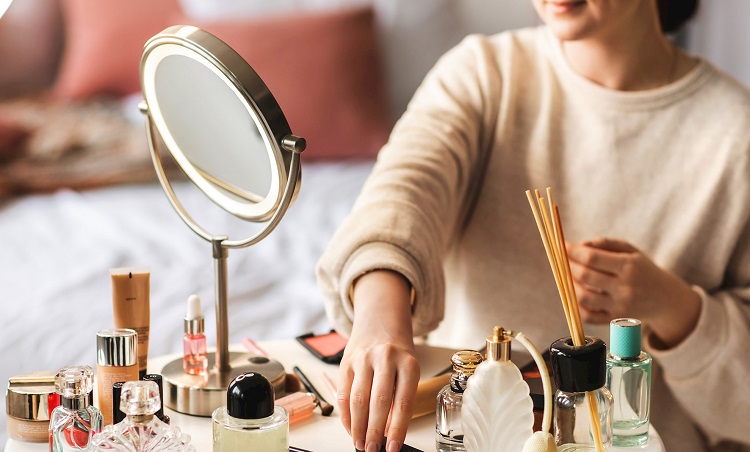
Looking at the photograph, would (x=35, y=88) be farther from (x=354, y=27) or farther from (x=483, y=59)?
(x=483, y=59)

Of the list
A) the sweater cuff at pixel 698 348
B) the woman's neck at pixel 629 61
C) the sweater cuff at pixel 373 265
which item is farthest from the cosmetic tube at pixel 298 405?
the woman's neck at pixel 629 61

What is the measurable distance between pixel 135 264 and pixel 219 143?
85 cm

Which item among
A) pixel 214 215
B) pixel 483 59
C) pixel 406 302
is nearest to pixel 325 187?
pixel 214 215

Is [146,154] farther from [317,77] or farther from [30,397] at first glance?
[30,397]

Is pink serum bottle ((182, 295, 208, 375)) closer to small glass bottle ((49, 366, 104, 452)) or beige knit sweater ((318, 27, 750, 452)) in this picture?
small glass bottle ((49, 366, 104, 452))

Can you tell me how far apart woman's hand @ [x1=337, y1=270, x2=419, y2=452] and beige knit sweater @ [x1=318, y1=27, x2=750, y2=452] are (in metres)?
0.35

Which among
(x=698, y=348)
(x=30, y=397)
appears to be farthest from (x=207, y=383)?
(x=698, y=348)

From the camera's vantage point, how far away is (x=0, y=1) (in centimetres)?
77

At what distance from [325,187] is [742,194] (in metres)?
1.13

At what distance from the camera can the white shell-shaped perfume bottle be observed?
64 centimetres

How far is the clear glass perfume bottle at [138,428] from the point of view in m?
0.63

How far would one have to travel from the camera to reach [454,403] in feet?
2.28

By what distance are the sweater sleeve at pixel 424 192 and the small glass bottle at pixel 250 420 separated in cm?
25

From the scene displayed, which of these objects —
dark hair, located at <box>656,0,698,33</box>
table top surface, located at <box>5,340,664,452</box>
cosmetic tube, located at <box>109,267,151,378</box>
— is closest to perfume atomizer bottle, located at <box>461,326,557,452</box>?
table top surface, located at <box>5,340,664,452</box>
